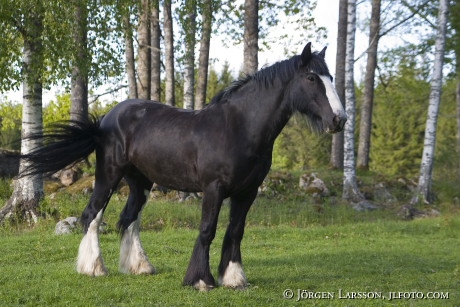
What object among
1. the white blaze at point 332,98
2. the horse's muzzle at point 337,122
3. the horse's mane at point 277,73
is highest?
the horse's mane at point 277,73

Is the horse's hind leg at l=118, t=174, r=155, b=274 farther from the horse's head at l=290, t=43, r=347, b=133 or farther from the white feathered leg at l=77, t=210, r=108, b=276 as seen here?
the horse's head at l=290, t=43, r=347, b=133

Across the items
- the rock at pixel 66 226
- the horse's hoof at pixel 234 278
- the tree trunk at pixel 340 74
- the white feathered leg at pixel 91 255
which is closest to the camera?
the horse's hoof at pixel 234 278

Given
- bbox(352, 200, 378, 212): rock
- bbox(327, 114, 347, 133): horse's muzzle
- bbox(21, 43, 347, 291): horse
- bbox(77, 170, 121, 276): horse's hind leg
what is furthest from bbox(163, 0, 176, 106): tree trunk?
bbox(327, 114, 347, 133): horse's muzzle

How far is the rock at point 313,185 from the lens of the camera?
17.0m

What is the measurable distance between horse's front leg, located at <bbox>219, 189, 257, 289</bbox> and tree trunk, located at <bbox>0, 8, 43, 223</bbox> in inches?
232

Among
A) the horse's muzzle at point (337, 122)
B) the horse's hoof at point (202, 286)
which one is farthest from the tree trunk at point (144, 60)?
the horse's muzzle at point (337, 122)

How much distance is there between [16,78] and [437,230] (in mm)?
9598

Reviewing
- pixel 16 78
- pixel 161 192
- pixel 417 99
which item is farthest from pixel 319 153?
pixel 16 78

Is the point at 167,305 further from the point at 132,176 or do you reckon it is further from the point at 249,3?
the point at 249,3

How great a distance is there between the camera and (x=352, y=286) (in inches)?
232

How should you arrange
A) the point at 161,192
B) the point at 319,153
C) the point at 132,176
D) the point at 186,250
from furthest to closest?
the point at 319,153, the point at 161,192, the point at 186,250, the point at 132,176

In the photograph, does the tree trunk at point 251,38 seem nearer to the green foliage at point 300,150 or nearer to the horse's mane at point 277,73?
the horse's mane at point 277,73

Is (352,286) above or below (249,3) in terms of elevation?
below

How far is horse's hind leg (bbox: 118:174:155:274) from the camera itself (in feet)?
20.1
